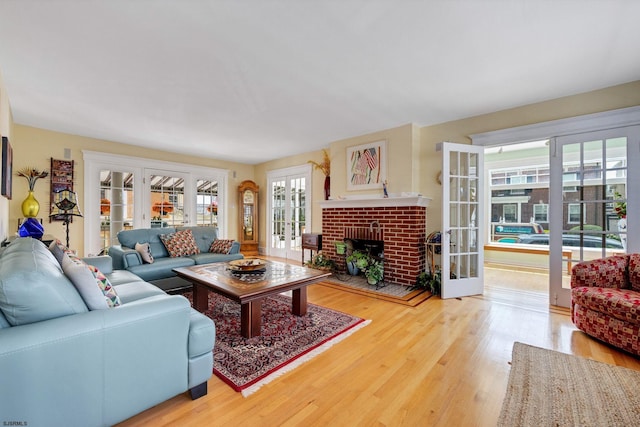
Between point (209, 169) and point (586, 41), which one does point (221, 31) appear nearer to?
point (586, 41)

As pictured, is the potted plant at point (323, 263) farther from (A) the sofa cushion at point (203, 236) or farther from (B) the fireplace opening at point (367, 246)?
(A) the sofa cushion at point (203, 236)

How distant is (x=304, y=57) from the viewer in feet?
7.72

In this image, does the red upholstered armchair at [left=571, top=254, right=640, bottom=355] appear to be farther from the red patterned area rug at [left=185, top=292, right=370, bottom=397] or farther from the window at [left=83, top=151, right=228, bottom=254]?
the window at [left=83, top=151, right=228, bottom=254]

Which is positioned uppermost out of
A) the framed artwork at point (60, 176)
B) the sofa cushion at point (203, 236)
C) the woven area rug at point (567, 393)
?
the framed artwork at point (60, 176)

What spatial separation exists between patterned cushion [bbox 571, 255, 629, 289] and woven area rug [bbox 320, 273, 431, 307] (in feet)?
4.96

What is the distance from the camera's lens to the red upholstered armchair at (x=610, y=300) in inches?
82.3

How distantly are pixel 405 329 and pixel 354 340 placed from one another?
0.55 metres

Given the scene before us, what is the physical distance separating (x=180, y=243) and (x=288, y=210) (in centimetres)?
280

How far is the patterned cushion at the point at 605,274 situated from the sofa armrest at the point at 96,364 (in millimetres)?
3442

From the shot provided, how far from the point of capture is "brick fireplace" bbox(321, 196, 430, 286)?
393cm

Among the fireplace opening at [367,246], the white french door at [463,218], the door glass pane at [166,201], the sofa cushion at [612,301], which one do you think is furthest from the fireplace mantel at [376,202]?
the door glass pane at [166,201]

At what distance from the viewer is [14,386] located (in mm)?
1047

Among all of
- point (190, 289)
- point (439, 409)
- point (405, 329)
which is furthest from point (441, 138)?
point (190, 289)

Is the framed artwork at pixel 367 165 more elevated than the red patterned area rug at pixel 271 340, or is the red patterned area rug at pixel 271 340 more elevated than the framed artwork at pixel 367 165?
the framed artwork at pixel 367 165
